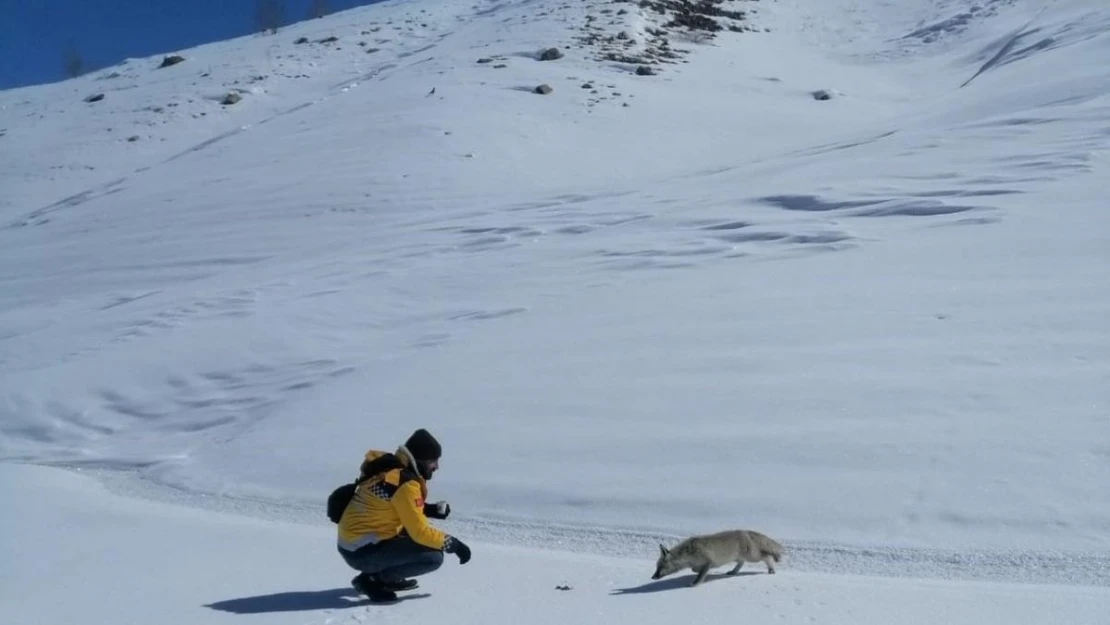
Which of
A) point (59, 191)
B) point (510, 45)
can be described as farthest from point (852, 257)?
point (510, 45)

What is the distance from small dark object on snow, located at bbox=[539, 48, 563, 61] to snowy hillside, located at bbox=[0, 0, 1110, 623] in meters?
7.57

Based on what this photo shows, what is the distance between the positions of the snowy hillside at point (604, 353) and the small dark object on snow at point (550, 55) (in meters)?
7.57

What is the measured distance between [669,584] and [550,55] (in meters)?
31.5

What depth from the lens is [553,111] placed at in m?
28.7

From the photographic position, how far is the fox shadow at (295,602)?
4672mm

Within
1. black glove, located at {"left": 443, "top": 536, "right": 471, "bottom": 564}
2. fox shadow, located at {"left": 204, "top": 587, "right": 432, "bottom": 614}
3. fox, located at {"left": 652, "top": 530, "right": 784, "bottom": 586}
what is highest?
black glove, located at {"left": 443, "top": 536, "right": 471, "bottom": 564}

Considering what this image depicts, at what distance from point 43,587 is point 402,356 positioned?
5893mm

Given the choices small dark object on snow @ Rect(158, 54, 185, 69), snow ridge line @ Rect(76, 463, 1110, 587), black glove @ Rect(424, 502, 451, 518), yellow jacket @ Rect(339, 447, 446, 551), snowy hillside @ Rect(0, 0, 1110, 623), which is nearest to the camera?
yellow jacket @ Rect(339, 447, 446, 551)

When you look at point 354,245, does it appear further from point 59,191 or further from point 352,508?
point 59,191

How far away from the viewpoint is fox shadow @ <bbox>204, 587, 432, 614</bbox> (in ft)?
15.3

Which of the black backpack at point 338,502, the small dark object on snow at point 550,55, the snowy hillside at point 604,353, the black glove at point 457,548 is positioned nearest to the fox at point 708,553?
the snowy hillside at point 604,353

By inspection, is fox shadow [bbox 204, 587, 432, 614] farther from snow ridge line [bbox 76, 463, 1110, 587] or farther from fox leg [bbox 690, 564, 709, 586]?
snow ridge line [bbox 76, 463, 1110, 587]

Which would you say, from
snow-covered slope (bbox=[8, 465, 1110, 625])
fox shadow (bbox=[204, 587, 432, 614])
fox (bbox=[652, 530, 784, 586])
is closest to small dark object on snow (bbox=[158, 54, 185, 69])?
snow-covered slope (bbox=[8, 465, 1110, 625])

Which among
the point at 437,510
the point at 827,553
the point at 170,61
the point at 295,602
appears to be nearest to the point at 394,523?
the point at 437,510
